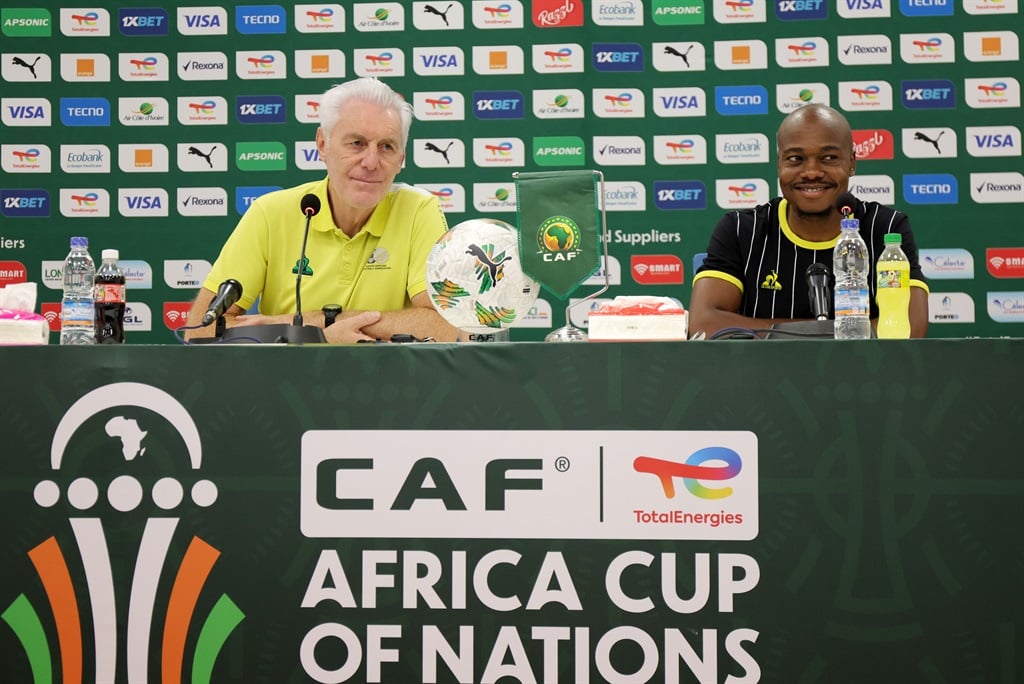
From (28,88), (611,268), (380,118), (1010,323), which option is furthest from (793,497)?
(28,88)

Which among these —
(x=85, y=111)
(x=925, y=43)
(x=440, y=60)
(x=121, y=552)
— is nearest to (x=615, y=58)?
(x=440, y=60)

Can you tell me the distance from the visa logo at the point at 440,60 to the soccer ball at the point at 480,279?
8.39 ft

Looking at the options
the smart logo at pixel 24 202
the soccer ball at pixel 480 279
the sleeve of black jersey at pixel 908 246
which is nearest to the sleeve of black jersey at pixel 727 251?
the sleeve of black jersey at pixel 908 246

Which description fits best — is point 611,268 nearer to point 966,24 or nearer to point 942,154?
point 942,154

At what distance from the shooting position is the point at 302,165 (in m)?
4.21

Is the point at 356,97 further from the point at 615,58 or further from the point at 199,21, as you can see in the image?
the point at 199,21

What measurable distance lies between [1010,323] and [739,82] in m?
1.49

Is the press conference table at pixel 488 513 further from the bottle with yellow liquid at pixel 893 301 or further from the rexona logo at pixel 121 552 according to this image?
the bottle with yellow liquid at pixel 893 301

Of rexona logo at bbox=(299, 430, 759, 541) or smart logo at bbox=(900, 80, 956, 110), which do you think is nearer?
rexona logo at bbox=(299, 430, 759, 541)

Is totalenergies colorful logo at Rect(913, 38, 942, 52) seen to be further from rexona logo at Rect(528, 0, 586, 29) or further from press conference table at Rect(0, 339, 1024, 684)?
press conference table at Rect(0, 339, 1024, 684)

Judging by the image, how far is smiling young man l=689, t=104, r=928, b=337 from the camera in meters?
2.73

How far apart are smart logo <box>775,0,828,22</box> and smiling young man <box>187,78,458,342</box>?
2175 mm

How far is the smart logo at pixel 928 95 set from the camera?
13.1ft

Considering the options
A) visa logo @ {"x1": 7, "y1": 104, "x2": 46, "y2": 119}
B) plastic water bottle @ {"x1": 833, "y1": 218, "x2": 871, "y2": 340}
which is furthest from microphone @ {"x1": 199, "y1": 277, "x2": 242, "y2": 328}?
visa logo @ {"x1": 7, "y1": 104, "x2": 46, "y2": 119}
